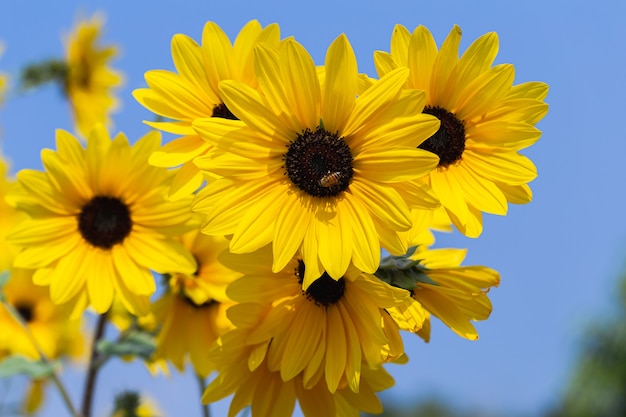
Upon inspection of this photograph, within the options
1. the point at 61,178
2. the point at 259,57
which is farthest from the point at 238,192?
the point at 61,178

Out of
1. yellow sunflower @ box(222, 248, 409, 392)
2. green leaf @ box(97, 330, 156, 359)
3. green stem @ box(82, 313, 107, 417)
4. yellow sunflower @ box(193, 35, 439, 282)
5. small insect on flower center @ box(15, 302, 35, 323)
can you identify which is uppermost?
yellow sunflower @ box(193, 35, 439, 282)

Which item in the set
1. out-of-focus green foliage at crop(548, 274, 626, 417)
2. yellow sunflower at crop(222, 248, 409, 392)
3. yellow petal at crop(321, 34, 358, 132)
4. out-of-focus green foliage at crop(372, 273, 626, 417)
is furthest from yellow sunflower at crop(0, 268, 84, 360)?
out-of-focus green foliage at crop(548, 274, 626, 417)

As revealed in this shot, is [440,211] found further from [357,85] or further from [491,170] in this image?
[357,85]

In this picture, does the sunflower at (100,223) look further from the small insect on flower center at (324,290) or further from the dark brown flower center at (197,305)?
the small insect on flower center at (324,290)

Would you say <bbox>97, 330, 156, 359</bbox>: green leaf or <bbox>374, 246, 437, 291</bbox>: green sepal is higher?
<bbox>374, 246, 437, 291</bbox>: green sepal

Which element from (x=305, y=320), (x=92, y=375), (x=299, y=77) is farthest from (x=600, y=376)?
(x=299, y=77)

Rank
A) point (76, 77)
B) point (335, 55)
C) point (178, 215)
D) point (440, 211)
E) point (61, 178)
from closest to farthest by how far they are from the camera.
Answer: point (335, 55), point (440, 211), point (178, 215), point (61, 178), point (76, 77)

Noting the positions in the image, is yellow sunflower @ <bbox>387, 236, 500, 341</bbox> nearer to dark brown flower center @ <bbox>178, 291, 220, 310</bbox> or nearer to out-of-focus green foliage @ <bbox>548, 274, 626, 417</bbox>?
dark brown flower center @ <bbox>178, 291, 220, 310</bbox>
